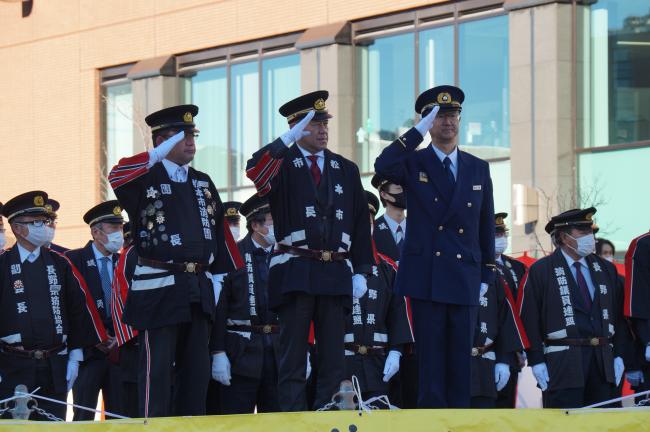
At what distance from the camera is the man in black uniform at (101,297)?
11.6 metres

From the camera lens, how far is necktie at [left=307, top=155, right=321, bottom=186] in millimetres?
8844

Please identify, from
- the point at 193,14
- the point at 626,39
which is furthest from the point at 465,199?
the point at 193,14

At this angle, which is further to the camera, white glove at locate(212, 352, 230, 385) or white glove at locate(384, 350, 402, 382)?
white glove at locate(384, 350, 402, 382)

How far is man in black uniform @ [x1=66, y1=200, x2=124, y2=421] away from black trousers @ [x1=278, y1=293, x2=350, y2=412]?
3.00 meters

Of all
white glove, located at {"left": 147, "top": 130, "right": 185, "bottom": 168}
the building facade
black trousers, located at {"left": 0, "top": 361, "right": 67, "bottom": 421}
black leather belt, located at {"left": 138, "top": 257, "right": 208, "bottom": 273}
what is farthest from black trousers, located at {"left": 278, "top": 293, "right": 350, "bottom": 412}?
the building facade

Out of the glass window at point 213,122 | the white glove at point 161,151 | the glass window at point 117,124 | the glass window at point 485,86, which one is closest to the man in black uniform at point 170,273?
the white glove at point 161,151

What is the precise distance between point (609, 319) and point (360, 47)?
1420 cm

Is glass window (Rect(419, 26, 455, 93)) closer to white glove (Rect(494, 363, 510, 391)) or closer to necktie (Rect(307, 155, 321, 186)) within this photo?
white glove (Rect(494, 363, 510, 391))

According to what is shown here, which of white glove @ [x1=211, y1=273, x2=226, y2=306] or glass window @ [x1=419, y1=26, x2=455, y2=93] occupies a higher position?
glass window @ [x1=419, y1=26, x2=455, y2=93]

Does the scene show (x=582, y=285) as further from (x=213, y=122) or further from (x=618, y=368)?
(x=213, y=122)

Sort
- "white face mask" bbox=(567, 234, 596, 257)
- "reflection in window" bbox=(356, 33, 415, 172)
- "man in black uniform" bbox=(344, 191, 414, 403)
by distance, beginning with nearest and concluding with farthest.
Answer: "man in black uniform" bbox=(344, 191, 414, 403) → "white face mask" bbox=(567, 234, 596, 257) → "reflection in window" bbox=(356, 33, 415, 172)

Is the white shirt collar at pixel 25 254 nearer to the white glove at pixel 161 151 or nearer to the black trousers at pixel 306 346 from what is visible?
the white glove at pixel 161 151

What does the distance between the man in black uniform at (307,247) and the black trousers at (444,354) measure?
0.51m

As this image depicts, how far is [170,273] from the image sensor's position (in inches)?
332
